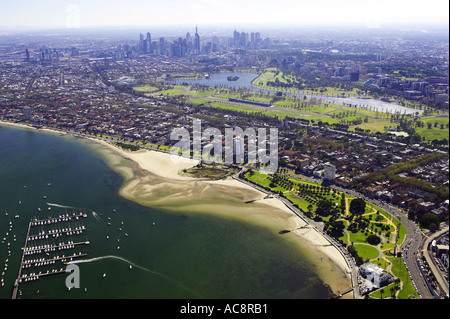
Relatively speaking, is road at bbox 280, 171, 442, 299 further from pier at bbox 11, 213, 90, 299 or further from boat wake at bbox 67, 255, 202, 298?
pier at bbox 11, 213, 90, 299

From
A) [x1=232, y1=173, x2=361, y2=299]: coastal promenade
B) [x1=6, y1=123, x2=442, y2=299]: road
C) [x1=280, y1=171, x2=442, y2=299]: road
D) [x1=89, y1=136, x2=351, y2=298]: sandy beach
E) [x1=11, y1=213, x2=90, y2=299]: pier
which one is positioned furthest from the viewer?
[x1=89, y1=136, x2=351, y2=298]: sandy beach

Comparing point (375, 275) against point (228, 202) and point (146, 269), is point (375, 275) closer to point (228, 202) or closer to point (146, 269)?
point (228, 202)

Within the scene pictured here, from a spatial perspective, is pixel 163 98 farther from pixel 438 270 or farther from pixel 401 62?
pixel 401 62

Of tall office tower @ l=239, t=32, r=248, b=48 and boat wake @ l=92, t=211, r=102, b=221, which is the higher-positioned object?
tall office tower @ l=239, t=32, r=248, b=48

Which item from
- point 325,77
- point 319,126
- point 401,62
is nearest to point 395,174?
point 319,126

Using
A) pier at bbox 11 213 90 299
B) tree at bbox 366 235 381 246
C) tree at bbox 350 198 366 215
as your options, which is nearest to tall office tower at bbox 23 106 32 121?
pier at bbox 11 213 90 299

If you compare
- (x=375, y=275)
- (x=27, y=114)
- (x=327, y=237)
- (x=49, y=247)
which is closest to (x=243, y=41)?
(x=27, y=114)

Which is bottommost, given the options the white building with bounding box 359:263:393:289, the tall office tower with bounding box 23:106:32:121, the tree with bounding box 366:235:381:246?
the white building with bounding box 359:263:393:289

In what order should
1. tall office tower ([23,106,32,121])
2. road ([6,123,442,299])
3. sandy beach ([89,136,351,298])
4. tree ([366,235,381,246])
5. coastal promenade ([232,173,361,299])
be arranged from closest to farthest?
road ([6,123,442,299]) < coastal promenade ([232,173,361,299]) < sandy beach ([89,136,351,298]) < tree ([366,235,381,246]) < tall office tower ([23,106,32,121])
